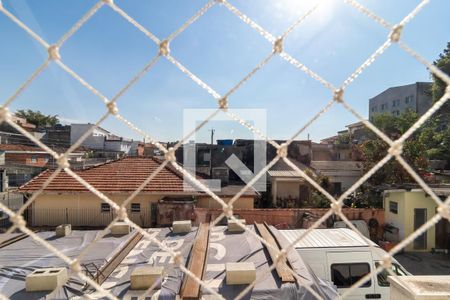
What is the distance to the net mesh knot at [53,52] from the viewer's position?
1362 mm

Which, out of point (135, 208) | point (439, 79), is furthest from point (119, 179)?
point (439, 79)

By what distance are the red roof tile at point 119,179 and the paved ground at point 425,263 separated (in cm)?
679

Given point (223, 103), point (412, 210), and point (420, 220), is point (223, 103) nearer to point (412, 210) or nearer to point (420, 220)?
point (412, 210)

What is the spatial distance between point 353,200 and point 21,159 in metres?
21.9

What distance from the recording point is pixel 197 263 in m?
3.65

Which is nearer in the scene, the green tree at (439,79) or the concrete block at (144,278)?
the concrete block at (144,278)

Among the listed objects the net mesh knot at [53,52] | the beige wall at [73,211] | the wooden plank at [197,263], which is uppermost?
the net mesh knot at [53,52]

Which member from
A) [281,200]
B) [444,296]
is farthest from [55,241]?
[281,200]

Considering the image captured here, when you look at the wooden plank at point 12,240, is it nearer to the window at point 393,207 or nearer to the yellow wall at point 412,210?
the yellow wall at point 412,210

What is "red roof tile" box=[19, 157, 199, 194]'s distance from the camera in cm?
889

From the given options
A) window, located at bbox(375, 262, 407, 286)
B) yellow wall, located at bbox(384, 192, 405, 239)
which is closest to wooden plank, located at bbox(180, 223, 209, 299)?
window, located at bbox(375, 262, 407, 286)

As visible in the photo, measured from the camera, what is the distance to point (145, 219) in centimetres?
883

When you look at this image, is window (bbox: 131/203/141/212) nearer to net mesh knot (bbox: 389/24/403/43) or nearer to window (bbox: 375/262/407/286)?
window (bbox: 375/262/407/286)

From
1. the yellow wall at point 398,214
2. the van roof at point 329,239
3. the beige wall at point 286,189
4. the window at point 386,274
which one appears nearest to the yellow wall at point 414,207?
the yellow wall at point 398,214
